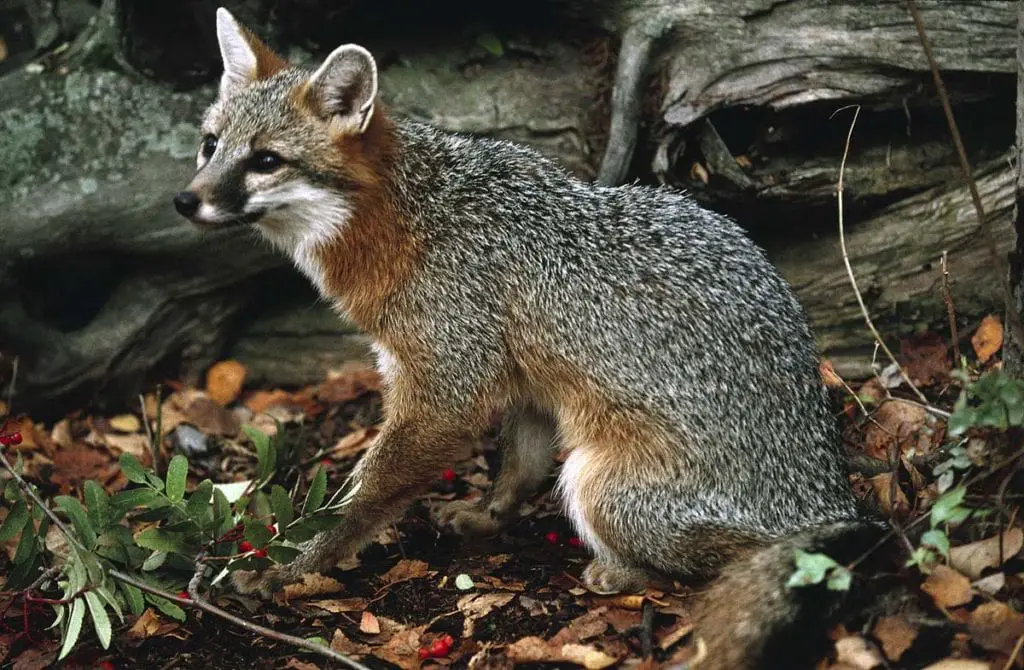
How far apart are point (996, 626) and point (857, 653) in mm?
563

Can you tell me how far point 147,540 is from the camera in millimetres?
5355

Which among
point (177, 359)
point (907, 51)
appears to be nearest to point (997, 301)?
point (907, 51)

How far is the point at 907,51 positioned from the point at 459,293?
11.5 feet

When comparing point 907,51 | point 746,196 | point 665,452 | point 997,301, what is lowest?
point 665,452

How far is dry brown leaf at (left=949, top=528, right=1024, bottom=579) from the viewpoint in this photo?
4.59 m

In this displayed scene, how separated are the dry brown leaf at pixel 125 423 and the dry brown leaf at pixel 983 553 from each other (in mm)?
5845

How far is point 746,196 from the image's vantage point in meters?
7.16

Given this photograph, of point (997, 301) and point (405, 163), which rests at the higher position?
point (405, 163)

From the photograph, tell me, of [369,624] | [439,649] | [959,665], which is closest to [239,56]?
[369,624]

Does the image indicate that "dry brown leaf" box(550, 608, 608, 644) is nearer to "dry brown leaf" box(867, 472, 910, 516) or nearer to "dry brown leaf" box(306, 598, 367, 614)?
"dry brown leaf" box(306, 598, 367, 614)

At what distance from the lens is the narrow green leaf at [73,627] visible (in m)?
4.90

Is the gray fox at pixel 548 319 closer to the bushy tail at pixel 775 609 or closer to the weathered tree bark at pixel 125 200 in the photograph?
the bushy tail at pixel 775 609

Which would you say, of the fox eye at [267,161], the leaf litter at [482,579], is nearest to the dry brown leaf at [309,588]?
the leaf litter at [482,579]

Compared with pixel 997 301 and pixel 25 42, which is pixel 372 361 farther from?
pixel 997 301
